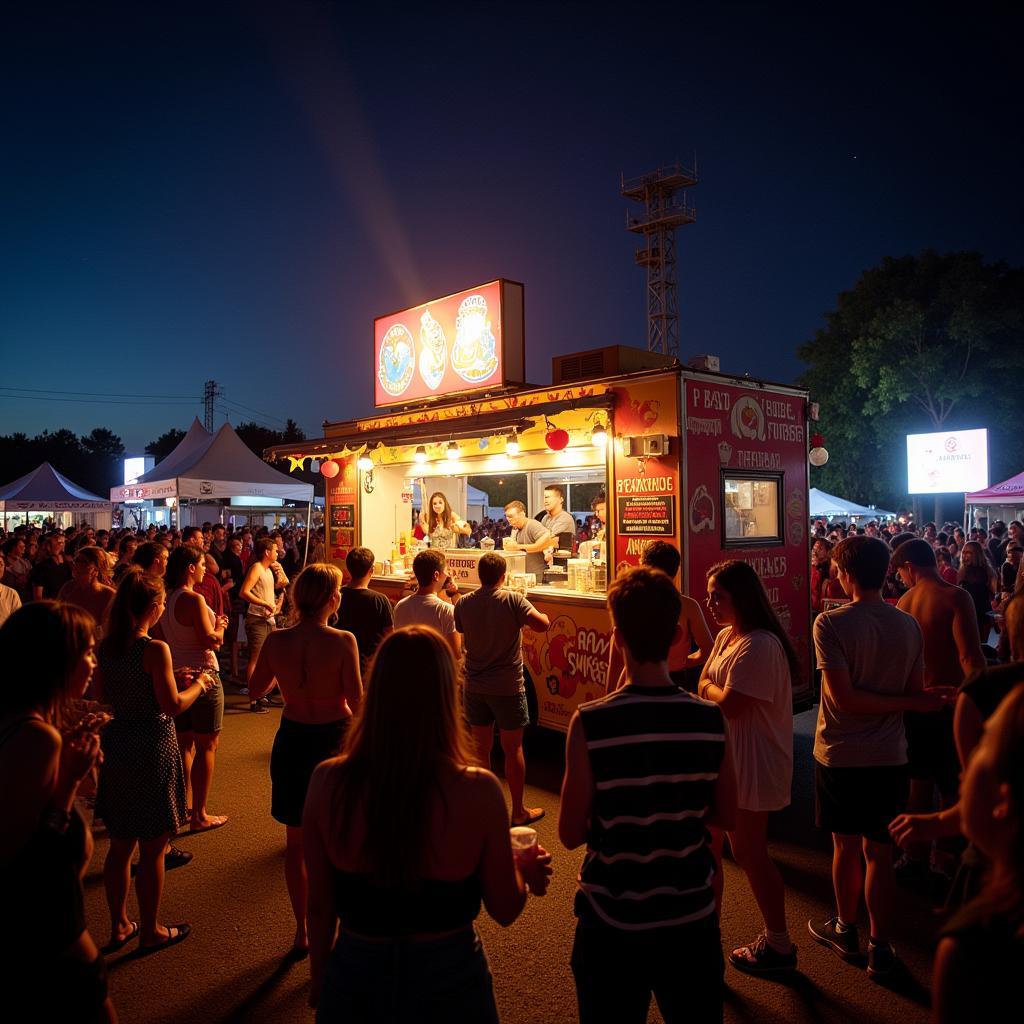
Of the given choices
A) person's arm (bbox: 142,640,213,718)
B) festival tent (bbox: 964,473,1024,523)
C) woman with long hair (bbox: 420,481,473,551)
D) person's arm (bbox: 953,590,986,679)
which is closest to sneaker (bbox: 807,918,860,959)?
person's arm (bbox: 953,590,986,679)

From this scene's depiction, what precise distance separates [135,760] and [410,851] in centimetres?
263

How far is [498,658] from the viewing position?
516cm

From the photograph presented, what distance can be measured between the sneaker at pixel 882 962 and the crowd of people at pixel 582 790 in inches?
0.4

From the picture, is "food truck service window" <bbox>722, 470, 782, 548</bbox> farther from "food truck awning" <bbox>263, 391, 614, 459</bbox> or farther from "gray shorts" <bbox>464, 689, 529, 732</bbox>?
"gray shorts" <bbox>464, 689, 529, 732</bbox>

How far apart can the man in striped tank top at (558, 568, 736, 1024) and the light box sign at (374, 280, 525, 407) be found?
20.9 ft

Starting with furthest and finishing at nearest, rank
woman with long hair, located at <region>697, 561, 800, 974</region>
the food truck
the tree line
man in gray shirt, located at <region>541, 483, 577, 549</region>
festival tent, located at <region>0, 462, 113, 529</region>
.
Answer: the tree line → festival tent, located at <region>0, 462, 113, 529</region> → man in gray shirt, located at <region>541, 483, 577, 549</region> → the food truck → woman with long hair, located at <region>697, 561, 800, 974</region>

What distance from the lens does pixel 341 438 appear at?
9.78 metres

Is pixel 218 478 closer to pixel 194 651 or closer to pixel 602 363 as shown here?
pixel 602 363

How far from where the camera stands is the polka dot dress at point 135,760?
359 cm

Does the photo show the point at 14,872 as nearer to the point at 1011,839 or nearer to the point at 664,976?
the point at 664,976

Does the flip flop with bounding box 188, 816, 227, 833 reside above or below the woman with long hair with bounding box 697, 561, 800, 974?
below

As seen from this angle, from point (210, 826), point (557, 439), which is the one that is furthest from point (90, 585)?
point (557, 439)

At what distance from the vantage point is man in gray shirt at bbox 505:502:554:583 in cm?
846

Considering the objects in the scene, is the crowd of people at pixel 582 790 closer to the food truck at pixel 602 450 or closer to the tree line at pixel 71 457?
the food truck at pixel 602 450
